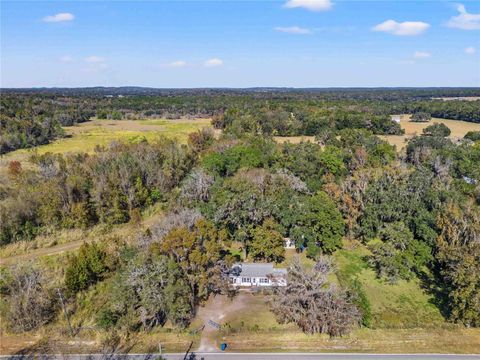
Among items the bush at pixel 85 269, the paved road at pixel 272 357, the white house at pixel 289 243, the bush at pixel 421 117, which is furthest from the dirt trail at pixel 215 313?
the bush at pixel 421 117

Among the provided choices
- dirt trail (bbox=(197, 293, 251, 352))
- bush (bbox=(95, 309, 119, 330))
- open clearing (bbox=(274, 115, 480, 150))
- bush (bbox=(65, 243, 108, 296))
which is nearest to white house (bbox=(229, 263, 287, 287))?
dirt trail (bbox=(197, 293, 251, 352))

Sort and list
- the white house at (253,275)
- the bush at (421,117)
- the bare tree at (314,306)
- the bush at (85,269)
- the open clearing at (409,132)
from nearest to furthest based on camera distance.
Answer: the bare tree at (314,306), the bush at (85,269), the white house at (253,275), the open clearing at (409,132), the bush at (421,117)

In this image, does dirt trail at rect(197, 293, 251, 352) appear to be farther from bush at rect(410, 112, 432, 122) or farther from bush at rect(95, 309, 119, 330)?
bush at rect(410, 112, 432, 122)

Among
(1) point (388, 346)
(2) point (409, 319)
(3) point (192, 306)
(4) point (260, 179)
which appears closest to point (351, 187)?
(4) point (260, 179)

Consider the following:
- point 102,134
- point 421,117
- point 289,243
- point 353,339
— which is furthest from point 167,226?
point 421,117

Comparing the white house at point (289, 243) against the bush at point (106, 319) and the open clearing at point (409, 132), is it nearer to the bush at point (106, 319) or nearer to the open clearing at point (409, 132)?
the bush at point (106, 319)

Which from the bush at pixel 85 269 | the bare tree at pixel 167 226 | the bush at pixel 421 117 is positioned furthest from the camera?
the bush at pixel 421 117
